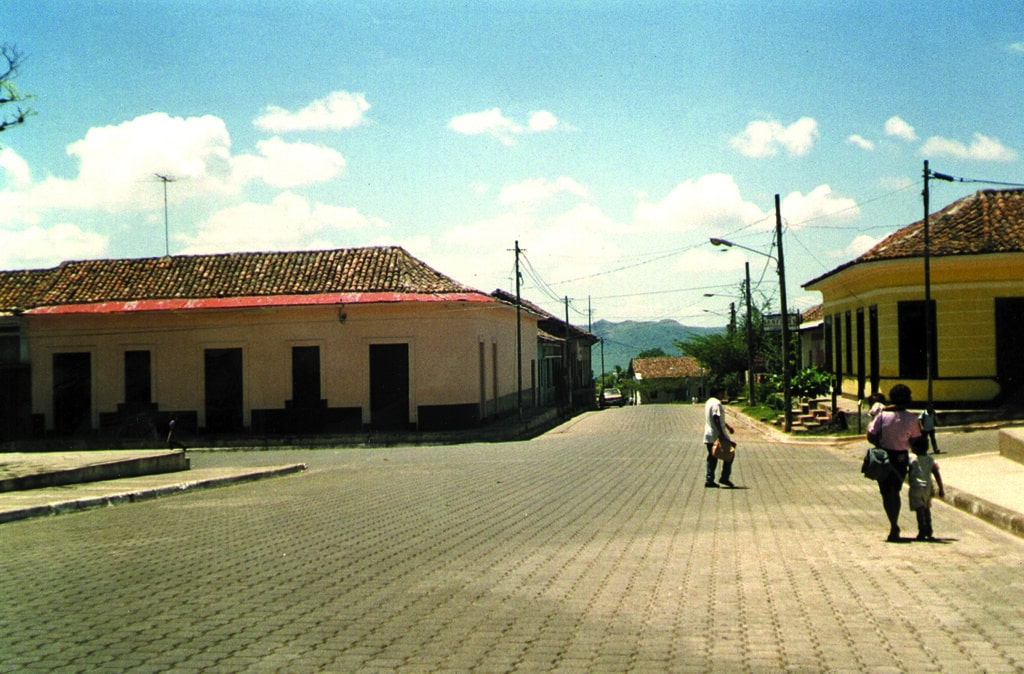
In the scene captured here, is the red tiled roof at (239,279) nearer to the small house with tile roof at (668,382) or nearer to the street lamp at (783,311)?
the street lamp at (783,311)

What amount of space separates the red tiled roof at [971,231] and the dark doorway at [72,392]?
25.3m

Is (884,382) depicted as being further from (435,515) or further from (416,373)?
(435,515)

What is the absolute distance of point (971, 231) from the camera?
2620 cm

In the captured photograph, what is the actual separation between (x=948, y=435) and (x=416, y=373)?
53.0ft

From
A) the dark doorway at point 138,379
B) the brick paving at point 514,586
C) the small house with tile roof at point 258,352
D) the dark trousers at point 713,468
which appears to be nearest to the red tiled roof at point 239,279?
the small house with tile roof at point 258,352

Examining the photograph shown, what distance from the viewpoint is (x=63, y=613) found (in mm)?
6738

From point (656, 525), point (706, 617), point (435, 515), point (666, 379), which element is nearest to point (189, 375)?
point (435, 515)

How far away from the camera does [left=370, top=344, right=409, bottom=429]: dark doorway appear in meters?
32.2

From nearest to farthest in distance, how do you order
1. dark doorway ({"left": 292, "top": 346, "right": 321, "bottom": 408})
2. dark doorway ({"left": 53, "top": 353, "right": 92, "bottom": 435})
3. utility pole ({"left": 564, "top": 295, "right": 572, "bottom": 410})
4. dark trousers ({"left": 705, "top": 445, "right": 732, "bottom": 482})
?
dark trousers ({"left": 705, "top": 445, "right": 732, "bottom": 482})
dark doorway ({"left": 292, "top": 346, "right": 321, "bottom": 408})
dark doorway ({"left": 53, "top": 353, "right": 92, "bottom": 435})
utility pole ({"left": 564, "top": 295, "right": 572, "bottom": 410})

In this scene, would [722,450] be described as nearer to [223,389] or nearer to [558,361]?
[223,389]

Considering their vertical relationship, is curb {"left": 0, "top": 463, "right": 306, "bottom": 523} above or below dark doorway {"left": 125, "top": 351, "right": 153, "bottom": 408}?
below

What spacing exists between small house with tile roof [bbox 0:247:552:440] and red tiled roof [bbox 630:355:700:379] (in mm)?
70358

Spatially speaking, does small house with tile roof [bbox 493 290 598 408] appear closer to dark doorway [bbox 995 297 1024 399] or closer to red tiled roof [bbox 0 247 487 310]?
red tiled roof [bbox 0 247 487 310]

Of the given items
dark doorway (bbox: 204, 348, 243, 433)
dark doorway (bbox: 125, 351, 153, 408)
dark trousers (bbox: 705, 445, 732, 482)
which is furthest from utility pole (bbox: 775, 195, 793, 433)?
dark doorway (bbox: 125, 351, 153, 408)
